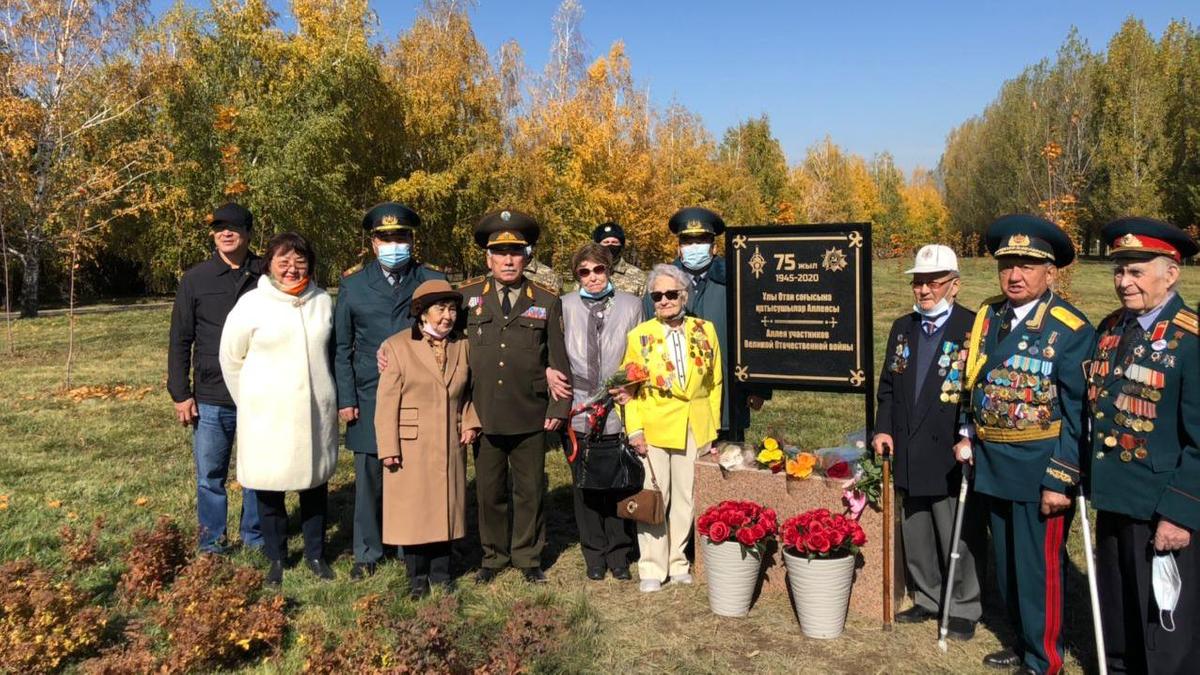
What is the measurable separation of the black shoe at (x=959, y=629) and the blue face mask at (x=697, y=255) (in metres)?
2.86

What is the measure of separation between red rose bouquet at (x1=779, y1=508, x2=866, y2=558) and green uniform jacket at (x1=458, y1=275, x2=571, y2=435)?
1.61m

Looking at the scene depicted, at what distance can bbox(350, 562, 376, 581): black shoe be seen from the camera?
556 cm

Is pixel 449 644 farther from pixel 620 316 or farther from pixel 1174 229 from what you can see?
pixel 1174 229

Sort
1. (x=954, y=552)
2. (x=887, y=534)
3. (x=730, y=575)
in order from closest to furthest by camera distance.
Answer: (x=954, y=552)
(x=887, y=534)
(x=730, y=575)

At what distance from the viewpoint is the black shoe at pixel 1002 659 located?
14.4 feet

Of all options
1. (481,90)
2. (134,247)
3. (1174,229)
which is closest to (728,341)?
(1174,229)

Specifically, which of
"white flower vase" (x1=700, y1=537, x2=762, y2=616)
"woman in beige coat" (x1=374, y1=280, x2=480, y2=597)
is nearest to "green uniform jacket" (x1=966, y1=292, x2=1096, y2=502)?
"white flower vase" (x1=700, y1=537, x2=762, y2=616)

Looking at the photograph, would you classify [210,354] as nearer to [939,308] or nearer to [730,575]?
[730,575]

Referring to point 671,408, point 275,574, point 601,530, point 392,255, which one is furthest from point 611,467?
point 275,574

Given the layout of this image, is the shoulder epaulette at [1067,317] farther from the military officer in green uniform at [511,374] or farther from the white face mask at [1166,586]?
the military officer in green uniform at [511,374]

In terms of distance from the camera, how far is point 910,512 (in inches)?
197

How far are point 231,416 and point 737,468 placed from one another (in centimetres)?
346

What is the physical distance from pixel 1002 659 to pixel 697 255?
3.20m

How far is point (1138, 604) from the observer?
3781mm
